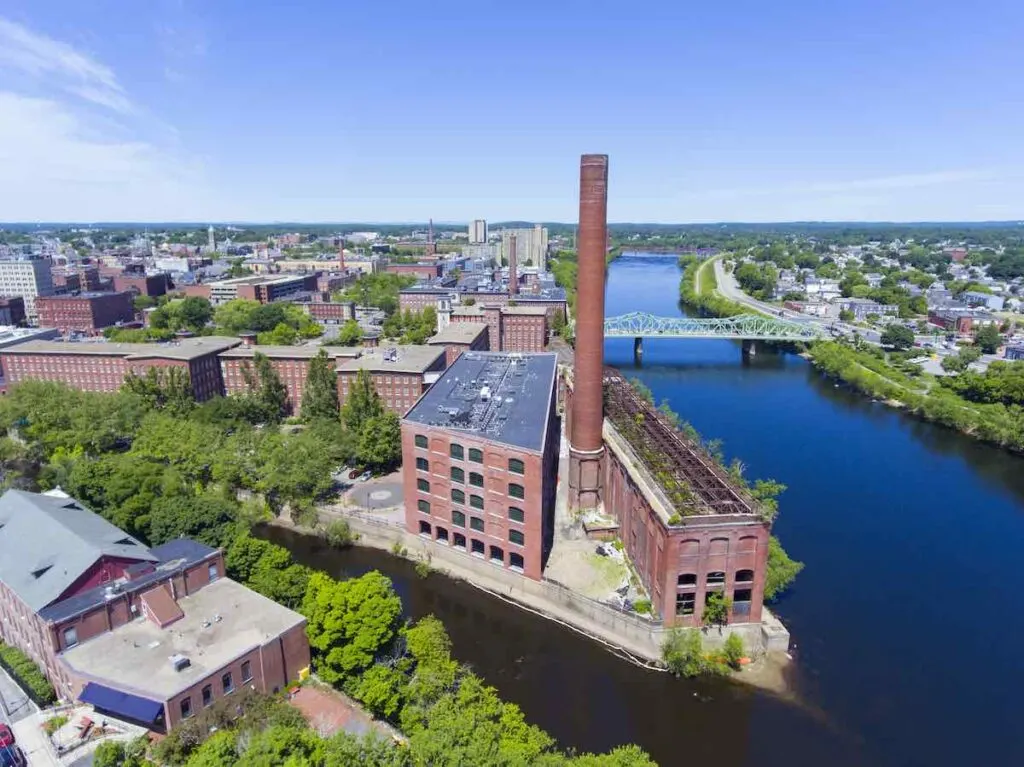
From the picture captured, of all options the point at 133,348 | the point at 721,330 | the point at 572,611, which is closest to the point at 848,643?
the point at 572,611

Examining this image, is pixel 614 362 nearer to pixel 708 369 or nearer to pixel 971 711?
pixel 708 369

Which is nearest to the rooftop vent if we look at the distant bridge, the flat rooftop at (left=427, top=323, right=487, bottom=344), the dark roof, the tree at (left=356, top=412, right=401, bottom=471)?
the dark roof

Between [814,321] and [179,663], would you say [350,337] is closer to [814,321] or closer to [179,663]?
[179,663]

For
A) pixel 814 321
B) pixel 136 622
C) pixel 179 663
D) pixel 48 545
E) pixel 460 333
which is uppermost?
pixel 460 333

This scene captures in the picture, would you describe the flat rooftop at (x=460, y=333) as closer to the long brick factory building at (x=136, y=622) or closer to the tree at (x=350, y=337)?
the tree at (x=350, y=337)

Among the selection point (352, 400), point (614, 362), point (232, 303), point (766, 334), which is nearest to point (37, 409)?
point (352, 400)

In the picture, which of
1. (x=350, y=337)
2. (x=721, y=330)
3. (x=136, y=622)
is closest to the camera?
(x=136, y=622)
